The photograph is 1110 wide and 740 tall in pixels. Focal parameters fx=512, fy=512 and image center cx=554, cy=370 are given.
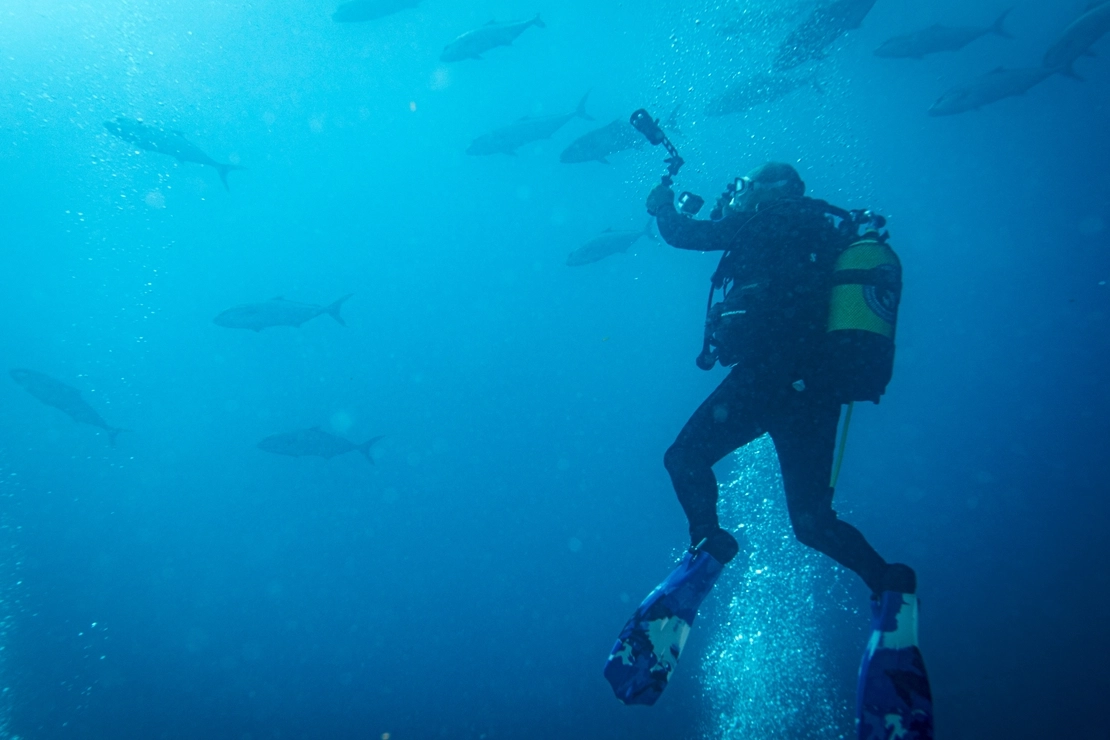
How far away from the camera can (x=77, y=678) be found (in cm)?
1658

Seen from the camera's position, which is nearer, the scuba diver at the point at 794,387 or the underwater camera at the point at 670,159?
the scuba diver at the point at 794,387

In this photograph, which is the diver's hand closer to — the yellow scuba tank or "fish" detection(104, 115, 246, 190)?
the yellow scuba tank

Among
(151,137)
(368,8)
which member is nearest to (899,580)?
(151,137)

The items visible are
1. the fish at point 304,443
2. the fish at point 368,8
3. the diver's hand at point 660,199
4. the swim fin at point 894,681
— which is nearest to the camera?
the swim fin at point 894,681

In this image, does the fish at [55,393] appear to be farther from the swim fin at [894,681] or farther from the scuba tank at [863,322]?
the swim fin at [894,681]

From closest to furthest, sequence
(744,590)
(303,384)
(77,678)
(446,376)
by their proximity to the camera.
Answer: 1. (744,590)
2. (77,678)
3. (446,376)
4. (303,384)

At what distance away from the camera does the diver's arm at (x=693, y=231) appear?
3.30 meters

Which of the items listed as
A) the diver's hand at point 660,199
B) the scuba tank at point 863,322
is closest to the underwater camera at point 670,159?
the diver's hand at point 660,199

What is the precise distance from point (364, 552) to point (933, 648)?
67.5ft

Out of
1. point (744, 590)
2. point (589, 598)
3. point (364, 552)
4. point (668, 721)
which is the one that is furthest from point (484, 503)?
point (668, 721)

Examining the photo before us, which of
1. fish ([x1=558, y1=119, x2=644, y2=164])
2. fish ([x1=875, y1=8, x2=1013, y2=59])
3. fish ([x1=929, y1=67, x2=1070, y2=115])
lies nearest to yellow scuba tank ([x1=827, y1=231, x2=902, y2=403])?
fish ([x1=558, y1=119, x2=644, y2=164])

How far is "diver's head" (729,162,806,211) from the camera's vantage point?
346 centimetres

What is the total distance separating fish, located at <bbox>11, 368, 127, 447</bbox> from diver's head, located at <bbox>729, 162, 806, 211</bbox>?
49.4 feet

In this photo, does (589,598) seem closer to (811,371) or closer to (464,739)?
(464,739)
